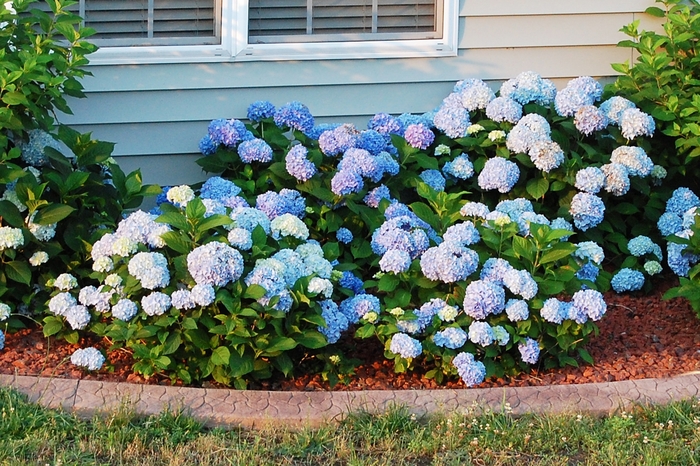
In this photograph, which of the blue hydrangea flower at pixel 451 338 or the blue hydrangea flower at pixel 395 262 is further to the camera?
the blue hydrangea flower at pixel 395 262

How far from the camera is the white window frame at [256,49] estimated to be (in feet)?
16.0

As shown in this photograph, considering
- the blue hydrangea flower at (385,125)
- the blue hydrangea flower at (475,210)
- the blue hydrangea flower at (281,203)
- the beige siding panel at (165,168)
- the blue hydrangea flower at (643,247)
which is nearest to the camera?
the blue hydrangea flower at (475,210)

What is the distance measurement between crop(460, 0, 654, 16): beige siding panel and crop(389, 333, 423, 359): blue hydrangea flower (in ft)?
7.10

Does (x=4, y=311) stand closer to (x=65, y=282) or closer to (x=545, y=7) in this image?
(x=65, y=282)

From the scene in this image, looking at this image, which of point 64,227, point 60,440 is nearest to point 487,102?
point 64,227

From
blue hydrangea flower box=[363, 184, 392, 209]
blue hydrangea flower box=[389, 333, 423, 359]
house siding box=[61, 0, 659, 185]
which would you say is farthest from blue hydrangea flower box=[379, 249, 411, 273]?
house siding box=[61, 0, 659, 185]

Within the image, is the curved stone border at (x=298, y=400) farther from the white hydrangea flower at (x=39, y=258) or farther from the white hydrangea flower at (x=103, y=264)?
the white hydrangea flower at (x=39, y=258)

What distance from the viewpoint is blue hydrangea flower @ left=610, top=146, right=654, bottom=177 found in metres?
4.75

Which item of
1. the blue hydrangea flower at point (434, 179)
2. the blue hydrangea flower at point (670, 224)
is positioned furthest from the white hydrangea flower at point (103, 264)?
the blue hydrangea flower at point (670, 224)

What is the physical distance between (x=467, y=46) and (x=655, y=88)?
0.99 m

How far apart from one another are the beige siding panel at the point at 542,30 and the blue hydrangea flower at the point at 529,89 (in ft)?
0.78

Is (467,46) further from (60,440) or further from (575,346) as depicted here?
(60,440)

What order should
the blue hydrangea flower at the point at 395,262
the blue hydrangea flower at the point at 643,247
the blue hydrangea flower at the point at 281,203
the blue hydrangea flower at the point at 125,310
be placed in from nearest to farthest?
the blue hydrangea flower at the point at 125,310 < the blue hydrangea flower at the point at 395,262 < the blue hydrangea flower at the point at 281,203 < the blue hydrangea flower at the point at 643,247

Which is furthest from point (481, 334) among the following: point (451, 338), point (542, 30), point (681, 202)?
point (542, 30)
